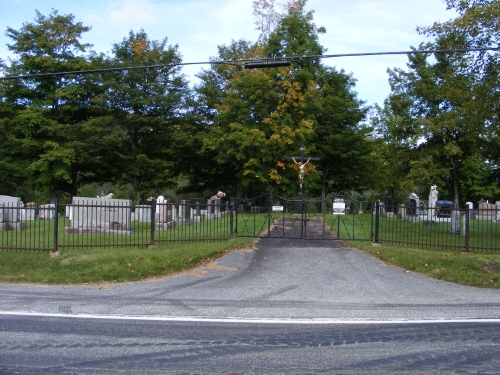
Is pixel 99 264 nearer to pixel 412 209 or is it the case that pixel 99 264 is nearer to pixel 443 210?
pixel 412 209

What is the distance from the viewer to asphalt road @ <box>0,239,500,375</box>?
18.7ft

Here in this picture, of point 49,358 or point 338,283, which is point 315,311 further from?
point 49,358

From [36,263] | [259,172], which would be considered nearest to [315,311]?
[36,263]

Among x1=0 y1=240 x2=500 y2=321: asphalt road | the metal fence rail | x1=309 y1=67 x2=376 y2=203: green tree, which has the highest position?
x1=309 y1=67 x2=376 y2=203: green tree

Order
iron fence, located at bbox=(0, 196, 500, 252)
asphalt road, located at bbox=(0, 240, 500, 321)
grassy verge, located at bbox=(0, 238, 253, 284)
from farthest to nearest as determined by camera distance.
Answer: iron fence, located at bbox=(0, 196, 500, 252) → grassy verge, located at bbox=(0, 238, 253, 284) → asphalt road, located at bbox=(0, 240, 500, 321)

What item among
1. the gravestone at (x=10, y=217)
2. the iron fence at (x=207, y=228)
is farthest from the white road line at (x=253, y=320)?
the gravestone at (x=10, y=217)

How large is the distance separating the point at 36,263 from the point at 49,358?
7.07 meters

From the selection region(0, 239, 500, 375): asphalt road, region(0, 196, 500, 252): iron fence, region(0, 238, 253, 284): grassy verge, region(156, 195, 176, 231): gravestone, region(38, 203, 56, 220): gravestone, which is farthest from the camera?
region(156, 195, 176, 231): gravestone

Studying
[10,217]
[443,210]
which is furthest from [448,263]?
[10,217]

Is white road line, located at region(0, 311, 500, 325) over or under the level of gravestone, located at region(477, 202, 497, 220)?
under

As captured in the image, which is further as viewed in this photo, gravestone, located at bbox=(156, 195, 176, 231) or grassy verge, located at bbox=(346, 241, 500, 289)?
gravestone, located at bbox=(156, 195, 176, 231)

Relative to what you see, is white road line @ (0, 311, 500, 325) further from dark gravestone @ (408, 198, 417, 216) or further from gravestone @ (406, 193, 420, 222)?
dark gravestone @ (408, 198, 417, 216)

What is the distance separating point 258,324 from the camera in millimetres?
7543

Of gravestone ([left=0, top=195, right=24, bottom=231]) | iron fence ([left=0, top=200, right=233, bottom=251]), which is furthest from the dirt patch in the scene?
gravestone ([left=0, top=195, right=24, bottom=231])
